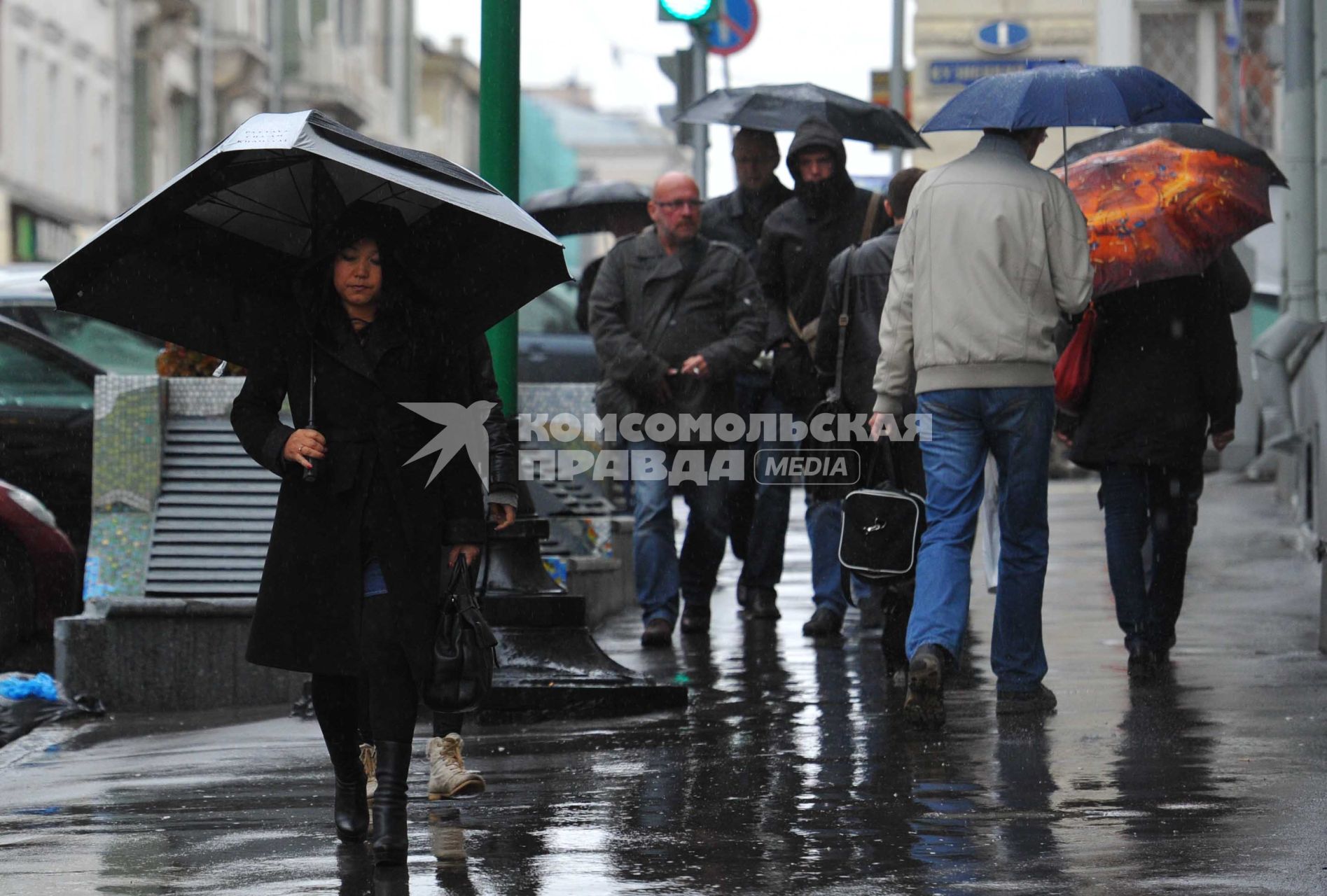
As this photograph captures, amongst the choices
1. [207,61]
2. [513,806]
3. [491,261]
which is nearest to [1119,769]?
[513,806]

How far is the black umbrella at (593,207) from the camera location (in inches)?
648

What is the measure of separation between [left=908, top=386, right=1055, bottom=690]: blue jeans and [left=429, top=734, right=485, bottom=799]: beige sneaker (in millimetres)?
1751

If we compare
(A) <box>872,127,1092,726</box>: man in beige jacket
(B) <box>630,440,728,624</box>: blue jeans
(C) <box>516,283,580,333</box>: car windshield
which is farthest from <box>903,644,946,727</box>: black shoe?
(C) <box>516,283,580,333</box>: car windshield

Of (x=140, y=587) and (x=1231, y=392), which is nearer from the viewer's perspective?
(x=1231, y=392)

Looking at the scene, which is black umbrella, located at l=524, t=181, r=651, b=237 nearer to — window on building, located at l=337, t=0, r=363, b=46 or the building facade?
the building facade

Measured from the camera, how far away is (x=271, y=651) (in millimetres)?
5672

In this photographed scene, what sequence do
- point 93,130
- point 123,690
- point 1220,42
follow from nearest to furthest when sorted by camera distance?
point 123,690
point 1220,42
point 93,130

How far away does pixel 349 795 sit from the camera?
18.9 feet

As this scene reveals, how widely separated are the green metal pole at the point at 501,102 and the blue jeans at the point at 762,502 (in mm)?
2400

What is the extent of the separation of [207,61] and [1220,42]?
86.9ft

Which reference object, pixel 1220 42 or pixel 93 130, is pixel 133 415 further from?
pixel 93 130

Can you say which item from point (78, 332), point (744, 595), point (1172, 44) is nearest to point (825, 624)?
point (744, 595)

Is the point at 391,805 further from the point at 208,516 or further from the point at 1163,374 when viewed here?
the point at 208,516

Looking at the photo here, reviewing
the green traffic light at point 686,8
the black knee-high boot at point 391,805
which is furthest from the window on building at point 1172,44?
the black knee-high boot at point 391,805
